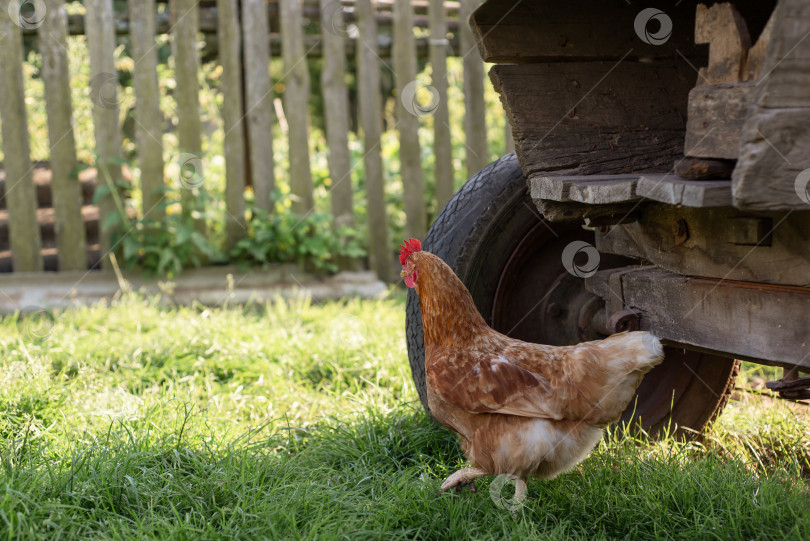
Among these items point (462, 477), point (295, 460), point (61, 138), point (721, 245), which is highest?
point (61, 138)

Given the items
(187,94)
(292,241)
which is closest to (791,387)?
(292,241)

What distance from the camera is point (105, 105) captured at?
5.12m

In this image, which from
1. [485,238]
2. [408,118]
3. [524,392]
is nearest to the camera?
[524,392]

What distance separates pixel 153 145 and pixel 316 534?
3956 millimetres

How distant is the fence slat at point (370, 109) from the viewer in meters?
5.63

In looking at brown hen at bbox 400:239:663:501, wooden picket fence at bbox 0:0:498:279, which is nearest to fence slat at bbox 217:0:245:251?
wooden picket fence at bbox 0:0:498:279

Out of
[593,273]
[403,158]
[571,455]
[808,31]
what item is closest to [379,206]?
[403,158]

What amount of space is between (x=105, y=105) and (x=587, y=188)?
414 centimetres

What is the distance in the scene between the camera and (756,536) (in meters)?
1.97

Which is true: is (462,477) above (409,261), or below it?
below

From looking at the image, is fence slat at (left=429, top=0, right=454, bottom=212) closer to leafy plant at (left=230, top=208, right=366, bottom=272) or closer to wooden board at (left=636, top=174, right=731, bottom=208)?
leafy plant at (left=230, top=208, right=366, bottom=272)

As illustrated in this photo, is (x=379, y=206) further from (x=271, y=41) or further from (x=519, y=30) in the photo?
(x=519, y=30)

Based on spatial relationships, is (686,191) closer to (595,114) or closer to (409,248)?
(595,114)

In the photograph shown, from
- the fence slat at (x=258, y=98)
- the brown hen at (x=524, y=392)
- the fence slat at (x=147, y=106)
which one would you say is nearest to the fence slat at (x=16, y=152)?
the fence slat at (x=147, y=106)
